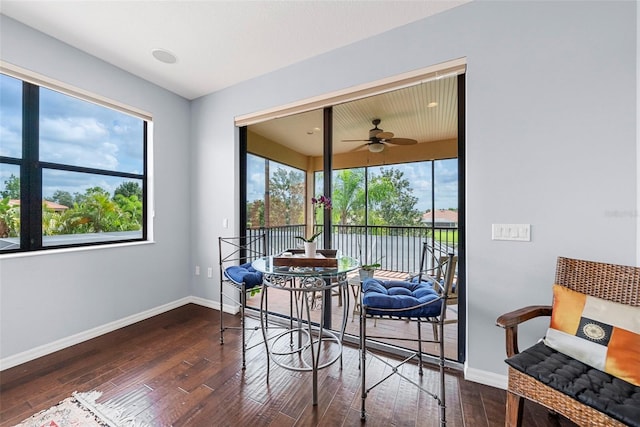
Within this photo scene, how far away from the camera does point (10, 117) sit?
213cm

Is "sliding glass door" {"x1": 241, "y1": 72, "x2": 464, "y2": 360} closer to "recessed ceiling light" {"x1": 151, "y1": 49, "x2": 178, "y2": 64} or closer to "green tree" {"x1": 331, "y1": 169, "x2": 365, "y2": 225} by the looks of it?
"green tree" {"x1": 331, "y1": 169, "x2": 365, "y2": 225}

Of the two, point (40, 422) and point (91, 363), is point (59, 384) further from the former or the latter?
point (40, 422)

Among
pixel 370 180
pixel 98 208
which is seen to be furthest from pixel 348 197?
pixel 98 208

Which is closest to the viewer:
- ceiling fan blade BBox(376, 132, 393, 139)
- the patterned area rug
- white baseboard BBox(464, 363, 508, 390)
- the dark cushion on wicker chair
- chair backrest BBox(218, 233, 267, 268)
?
the dark cushion on wicker chair

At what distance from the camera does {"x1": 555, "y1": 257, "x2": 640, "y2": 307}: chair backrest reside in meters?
1.33

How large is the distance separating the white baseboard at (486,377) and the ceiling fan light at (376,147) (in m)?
2.19

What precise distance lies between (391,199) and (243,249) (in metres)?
1.86

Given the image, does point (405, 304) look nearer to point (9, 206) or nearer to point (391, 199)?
point (391, 199)

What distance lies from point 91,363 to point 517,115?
3.72 metres

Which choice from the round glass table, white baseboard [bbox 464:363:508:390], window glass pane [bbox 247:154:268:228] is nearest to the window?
window glass pane [bbox 247:154:268:228]

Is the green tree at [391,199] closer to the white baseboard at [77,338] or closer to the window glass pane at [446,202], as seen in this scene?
the window glass pane at [446,202]

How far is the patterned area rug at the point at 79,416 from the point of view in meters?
1.51

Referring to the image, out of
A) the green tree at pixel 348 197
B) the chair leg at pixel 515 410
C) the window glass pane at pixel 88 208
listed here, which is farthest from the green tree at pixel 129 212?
the chair leg at pixel 515 410

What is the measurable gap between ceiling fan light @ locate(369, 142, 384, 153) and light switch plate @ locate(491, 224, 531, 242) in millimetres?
1519
